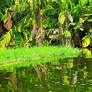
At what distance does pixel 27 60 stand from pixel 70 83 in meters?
6.41

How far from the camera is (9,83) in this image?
29.4 ft

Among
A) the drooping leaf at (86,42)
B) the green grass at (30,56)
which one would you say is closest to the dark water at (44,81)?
the green grass at (30,56)

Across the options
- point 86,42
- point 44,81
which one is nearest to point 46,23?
point 86,42

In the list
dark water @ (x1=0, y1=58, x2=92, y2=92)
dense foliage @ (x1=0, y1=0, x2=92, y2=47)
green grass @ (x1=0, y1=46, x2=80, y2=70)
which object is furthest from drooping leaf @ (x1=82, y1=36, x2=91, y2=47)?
dark water @ (x1=0, y1=58, x2=92, y2=92)

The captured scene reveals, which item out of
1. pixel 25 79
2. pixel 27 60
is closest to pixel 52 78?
pixel 25 79

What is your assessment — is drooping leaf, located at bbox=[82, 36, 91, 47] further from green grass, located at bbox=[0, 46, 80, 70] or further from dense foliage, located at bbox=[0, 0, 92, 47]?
green grass, located at bbox=[0, 46, 80, 70]

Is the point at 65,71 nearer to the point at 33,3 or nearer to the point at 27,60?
the point at 27,60

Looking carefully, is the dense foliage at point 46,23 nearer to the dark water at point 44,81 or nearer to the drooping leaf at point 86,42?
the drooping leaf at point 86,42

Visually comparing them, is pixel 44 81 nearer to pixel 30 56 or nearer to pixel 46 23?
pixel 30 56

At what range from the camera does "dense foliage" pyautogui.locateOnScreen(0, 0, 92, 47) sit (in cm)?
2230

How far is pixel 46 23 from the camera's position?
79.5ft

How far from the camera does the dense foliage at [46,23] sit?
22.3m

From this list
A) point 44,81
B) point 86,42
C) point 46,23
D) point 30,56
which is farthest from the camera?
point 46,23

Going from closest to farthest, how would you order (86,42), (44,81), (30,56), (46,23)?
(44,81) < (30,56) < (86,42) < (46,23)
